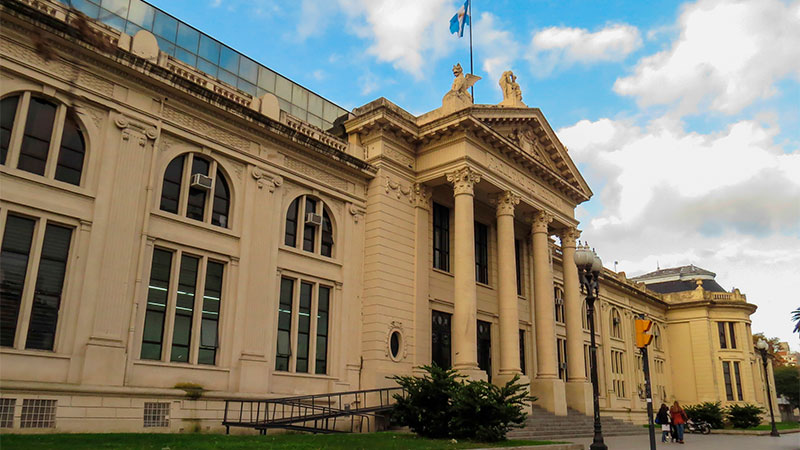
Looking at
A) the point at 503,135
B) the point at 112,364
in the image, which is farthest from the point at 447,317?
the point at 112,364

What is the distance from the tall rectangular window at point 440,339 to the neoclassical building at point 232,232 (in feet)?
0.36

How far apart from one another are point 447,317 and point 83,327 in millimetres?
15640

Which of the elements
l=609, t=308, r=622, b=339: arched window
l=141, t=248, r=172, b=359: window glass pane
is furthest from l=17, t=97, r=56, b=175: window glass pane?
l=609, t=308, r=622, b=339: arched window

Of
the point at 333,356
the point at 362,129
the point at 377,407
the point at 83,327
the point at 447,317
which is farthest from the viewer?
the point at 447,317

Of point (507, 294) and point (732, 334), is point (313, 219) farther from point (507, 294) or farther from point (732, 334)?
point (732, 334)

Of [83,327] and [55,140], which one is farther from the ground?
[55,140]

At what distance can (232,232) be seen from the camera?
809 inches

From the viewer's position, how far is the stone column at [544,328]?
1112 inches

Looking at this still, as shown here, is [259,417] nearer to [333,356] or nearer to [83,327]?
[333,356]

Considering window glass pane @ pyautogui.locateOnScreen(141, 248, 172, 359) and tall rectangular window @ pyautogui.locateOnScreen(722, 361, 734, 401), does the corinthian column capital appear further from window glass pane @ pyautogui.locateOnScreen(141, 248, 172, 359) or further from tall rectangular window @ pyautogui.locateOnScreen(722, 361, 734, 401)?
tall rectangular window @ pyautogui.locateOnScreen(722, 361, 734, 401)

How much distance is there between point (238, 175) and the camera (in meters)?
21.2

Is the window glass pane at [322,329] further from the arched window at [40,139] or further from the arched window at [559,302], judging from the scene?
the arched window at [559,302]

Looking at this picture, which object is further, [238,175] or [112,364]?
[238,175]

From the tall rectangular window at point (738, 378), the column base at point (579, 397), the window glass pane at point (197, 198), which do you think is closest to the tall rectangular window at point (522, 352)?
the column base at point (579, 397)
